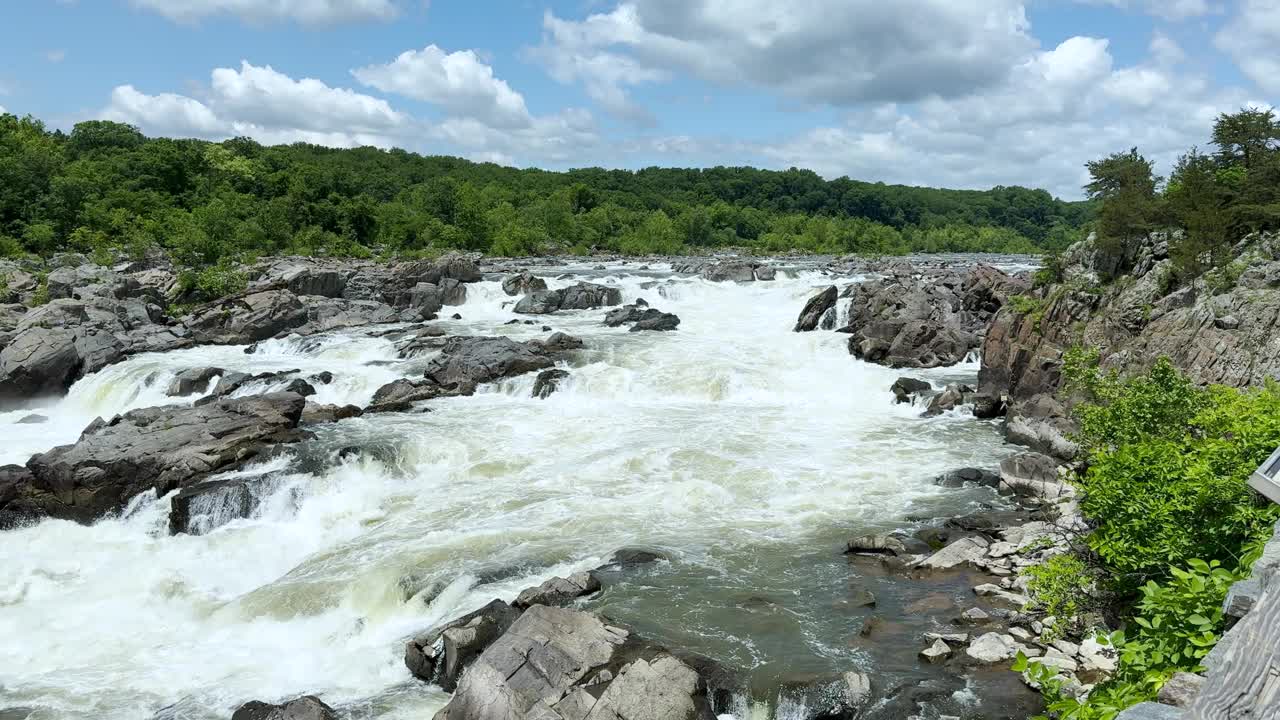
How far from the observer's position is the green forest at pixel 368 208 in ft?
194

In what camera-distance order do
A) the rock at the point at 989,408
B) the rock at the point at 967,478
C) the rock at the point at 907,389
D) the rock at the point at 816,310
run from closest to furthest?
1. the rock at the point at 967,478
2. the rock at the point at 989,408
3. the rock at the point at 907,389
4. the rock at the point at 816,310

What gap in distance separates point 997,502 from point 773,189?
134m

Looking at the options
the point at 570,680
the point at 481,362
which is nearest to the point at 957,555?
the point at 570,680

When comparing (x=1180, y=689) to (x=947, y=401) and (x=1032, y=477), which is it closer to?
(x=1032, y=477)

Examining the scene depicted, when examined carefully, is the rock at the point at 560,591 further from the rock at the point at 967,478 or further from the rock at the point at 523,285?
the rock at the point at 523,285

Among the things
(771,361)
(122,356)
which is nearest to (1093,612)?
(771,361)

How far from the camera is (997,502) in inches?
685

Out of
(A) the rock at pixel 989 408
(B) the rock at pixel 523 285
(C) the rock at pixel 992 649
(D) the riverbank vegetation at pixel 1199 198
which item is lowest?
(C) the rock at pixel 992 649

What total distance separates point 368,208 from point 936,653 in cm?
7419

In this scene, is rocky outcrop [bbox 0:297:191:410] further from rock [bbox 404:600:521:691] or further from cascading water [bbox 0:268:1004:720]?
rock [bbox 404:600:521:691]

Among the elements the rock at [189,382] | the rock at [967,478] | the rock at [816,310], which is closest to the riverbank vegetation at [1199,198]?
the rock at [967,478]

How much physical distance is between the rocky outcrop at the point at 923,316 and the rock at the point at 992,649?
67.6 feet

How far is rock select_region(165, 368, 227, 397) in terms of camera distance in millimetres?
27766

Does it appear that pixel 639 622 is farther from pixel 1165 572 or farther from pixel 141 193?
pixel 141 193
